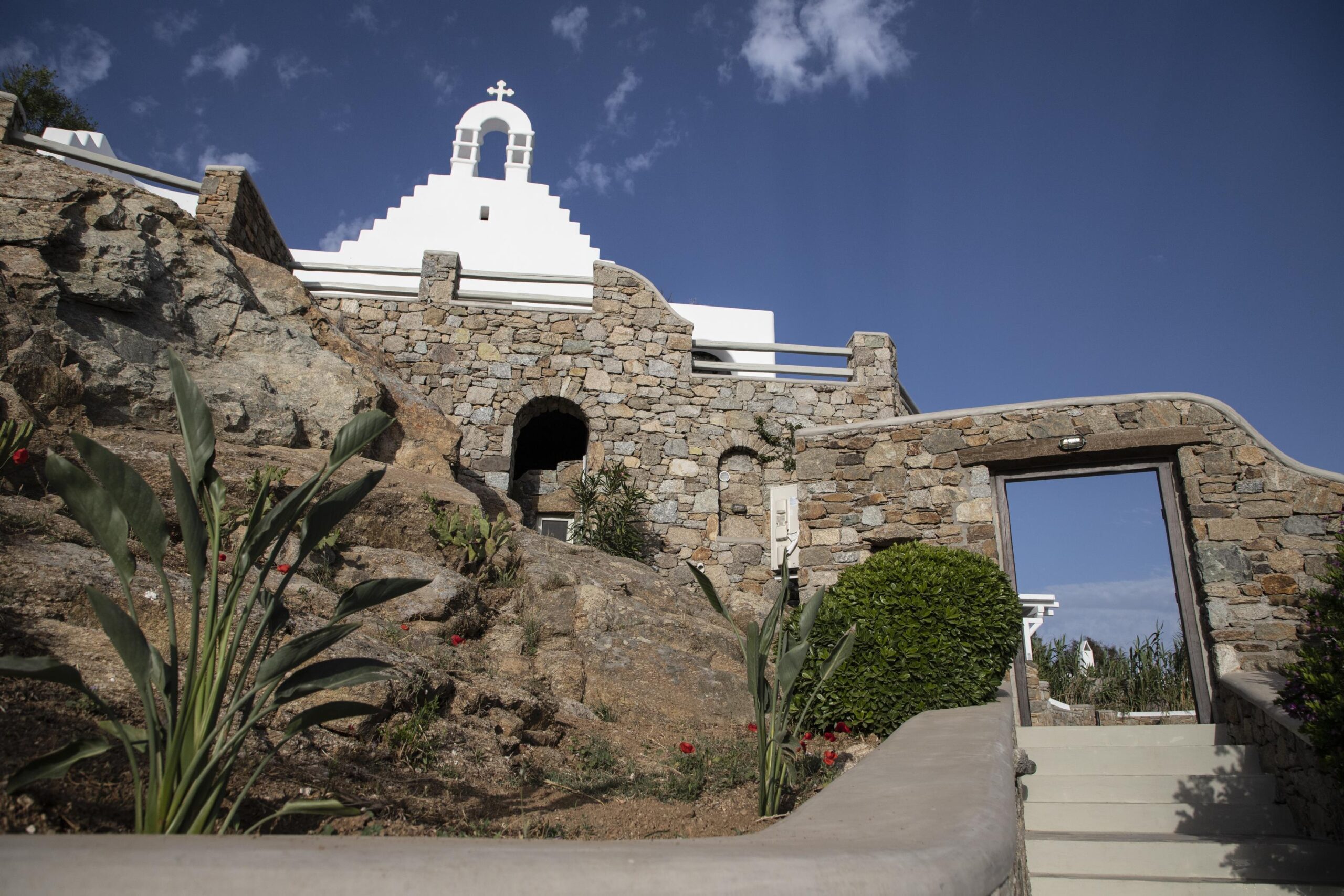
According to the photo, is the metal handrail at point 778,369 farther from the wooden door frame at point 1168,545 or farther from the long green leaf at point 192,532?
the long green leaf at point 192,532

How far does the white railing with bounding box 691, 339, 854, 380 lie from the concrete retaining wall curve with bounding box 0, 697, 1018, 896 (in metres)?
9.24

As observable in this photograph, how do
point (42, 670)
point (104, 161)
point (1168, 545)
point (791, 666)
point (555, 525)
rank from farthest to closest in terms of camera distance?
point (555, 525) < point (104, 161) < point (1168, 545) < point (791, 666) < point (42, 670)

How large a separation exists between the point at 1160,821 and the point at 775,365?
7.73 metres

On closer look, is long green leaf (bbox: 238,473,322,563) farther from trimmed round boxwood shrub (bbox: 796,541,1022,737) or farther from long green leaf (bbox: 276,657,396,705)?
trimmed round boxwood shrub (bbox: 796,541,1022,737)

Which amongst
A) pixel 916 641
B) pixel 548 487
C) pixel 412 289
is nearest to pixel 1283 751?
pixel 916 641

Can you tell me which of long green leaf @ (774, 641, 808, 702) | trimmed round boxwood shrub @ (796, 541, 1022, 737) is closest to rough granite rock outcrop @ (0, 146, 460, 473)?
trimmed round boxwood shrub @ (796, 541, 1022, 737)

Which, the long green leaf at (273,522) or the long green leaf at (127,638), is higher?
the long green leaf at (273,522)

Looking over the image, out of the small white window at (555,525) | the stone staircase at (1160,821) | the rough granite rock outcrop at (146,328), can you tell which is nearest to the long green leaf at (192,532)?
the rough granite rock outcrop at (146,328)

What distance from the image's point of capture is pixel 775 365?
464 inches

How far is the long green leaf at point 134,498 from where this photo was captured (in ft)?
6.65

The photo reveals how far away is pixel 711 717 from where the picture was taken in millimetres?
5270

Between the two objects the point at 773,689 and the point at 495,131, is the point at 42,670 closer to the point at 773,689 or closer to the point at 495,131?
the point at 773,689

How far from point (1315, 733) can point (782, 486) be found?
24.2ft

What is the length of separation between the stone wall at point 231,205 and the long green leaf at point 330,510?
8351mm
